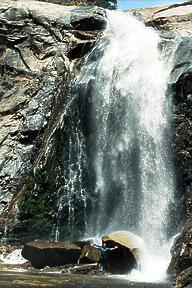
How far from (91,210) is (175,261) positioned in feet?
23.9

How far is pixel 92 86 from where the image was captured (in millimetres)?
24875

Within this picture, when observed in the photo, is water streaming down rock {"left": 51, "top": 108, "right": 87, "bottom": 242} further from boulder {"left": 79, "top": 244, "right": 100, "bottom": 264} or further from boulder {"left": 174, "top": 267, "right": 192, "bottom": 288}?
boulder {"left": 174, "top": 267, "right": 192, "bottom": 288}

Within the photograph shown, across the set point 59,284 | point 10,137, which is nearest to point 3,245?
point 10,137

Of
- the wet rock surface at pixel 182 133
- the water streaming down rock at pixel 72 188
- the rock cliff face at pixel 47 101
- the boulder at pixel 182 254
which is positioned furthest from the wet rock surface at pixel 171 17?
the boulder at pixel 182 254

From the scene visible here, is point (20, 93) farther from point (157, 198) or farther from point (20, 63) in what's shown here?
point (157, 198)

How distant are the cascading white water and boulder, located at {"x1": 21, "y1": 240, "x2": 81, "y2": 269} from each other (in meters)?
3.00

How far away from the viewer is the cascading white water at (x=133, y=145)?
72.1 ft

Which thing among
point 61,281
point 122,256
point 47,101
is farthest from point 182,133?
point 61,281

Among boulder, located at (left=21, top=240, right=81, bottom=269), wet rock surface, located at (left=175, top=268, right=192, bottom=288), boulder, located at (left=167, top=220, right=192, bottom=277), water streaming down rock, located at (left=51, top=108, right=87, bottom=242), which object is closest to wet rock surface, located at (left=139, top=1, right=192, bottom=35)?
water streaming down rock, located at (left=51, top=108, right=87, bottom=242)

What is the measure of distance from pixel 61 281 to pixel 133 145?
9.37 metres

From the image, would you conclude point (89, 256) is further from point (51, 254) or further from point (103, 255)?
point (51, 254)

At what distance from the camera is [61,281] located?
15.0 metres

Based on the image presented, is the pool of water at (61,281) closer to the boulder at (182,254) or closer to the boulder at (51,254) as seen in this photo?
the boulder at (182,254)

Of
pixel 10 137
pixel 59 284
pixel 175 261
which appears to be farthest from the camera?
pixel 10 137
